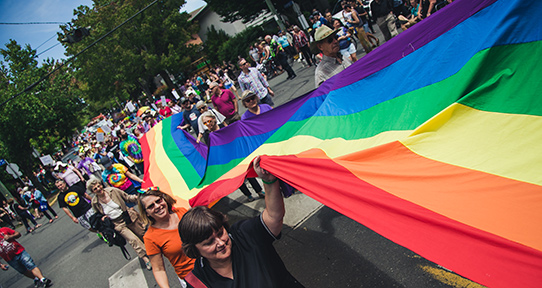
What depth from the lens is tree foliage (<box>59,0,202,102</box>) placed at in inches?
1282

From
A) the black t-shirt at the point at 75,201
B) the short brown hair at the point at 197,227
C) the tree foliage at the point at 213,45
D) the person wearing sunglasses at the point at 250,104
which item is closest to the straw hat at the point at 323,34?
the person wearing sunglasses at the point at 250,104

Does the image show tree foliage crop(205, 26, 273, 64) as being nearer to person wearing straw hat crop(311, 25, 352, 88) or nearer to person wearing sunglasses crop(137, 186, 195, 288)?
person wearing straw hat crop(311, 25, 352, 88)

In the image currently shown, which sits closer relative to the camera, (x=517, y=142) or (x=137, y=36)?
(x=517, y=142)

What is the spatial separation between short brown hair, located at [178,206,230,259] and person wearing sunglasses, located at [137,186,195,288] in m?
1.29

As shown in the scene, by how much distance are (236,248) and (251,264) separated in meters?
0.14

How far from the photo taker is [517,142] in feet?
6.78

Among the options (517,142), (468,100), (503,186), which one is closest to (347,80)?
(468,100)

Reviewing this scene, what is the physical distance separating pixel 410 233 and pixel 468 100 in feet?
4.31

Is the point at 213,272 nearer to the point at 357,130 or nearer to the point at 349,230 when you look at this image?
the point at 357,130

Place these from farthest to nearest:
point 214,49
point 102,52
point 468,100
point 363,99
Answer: point 214,49, point 102,52, point 363,99, point 468,100

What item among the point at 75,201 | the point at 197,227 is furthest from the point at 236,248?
the point at 75,201

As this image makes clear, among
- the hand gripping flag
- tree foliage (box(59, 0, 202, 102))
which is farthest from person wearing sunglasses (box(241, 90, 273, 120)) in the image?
tree foliage (box(59, 0, 202, 102))

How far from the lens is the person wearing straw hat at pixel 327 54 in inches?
184

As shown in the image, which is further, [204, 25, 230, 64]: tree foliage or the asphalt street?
[204, 25, 230, 64]: tree foliage
